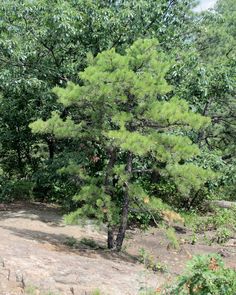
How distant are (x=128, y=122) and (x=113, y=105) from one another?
0.41 m

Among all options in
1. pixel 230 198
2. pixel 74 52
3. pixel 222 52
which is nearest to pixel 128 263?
pixel 74 52

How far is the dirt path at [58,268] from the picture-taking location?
19.1ft

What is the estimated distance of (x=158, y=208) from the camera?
812 centimetres

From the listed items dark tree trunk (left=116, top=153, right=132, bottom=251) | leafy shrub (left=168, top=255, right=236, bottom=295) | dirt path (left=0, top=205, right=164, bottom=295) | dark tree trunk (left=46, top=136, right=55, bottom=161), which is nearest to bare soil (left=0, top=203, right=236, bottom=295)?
dirt path (left=0, top=205, right=164, bottom=295)

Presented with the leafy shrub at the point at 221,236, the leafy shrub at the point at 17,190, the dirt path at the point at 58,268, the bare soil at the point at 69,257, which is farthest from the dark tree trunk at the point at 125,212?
the leafy shrub at the point at 17,190

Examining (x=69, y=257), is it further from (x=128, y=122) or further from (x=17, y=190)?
(x=17, y=190)

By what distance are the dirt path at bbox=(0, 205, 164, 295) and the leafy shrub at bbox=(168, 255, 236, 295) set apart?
4.02 ft

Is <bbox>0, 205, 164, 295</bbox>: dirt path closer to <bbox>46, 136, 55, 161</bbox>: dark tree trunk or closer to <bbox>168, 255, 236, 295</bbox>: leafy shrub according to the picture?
<bbox>168, 255, 236, 295</bbox>: leafy shrub

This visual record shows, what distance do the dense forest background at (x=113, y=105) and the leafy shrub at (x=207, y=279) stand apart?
9.80ft

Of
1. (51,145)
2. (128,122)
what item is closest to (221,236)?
(128,122)

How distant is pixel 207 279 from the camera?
451 centimetres

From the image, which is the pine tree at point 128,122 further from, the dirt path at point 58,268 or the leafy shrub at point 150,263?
the dirt path at point 58,268

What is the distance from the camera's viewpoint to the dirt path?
5836 millimetres

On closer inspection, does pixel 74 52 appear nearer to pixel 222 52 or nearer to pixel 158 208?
pixel 158 208
